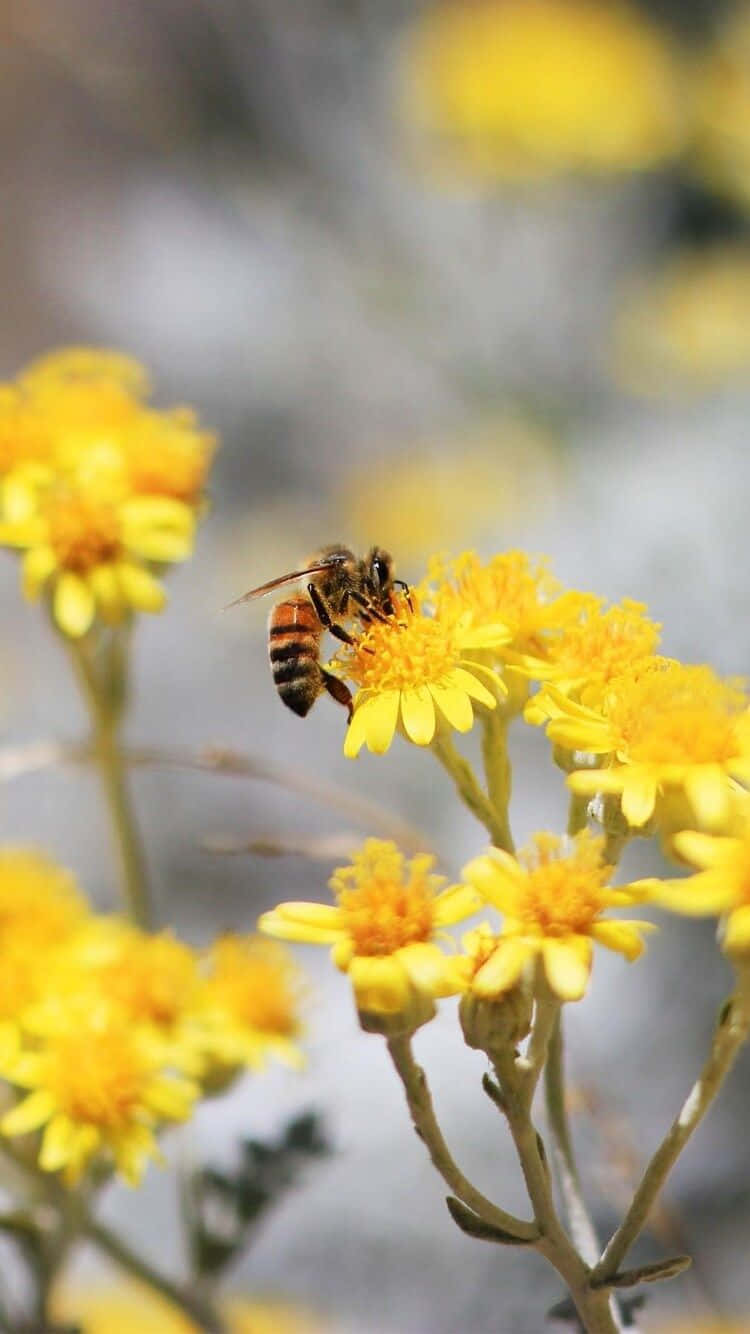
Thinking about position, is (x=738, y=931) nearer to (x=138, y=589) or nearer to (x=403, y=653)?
(x=403, y=653)

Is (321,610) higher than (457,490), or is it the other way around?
(457,490)

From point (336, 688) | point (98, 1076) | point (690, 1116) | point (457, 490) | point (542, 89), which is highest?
point (542, 89)

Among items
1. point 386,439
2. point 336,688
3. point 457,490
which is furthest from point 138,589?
point 386,439

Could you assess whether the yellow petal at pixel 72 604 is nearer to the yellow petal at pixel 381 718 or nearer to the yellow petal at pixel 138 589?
the yellow petal at pixel 138 589

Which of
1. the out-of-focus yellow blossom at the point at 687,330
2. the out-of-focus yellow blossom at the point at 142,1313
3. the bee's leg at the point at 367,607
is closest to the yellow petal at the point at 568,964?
the bee's leg at the point at 367,607

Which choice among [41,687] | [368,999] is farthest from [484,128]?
[368,999]

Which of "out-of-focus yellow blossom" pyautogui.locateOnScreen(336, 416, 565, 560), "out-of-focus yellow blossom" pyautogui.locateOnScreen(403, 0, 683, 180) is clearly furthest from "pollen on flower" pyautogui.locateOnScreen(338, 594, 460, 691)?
"out-of-focus yellow blossom" pyautogui.locateOnScreen(403, 0, 683, 180)

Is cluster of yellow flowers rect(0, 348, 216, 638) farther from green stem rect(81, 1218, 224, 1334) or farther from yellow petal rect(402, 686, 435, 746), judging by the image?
green stem rect(81, 1218, 224, 1334)

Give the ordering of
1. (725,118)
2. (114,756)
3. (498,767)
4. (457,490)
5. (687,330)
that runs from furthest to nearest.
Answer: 1. (725,118)
2. (457,490)
3. (687,330)
4. (114,756)
5. (498,767)
